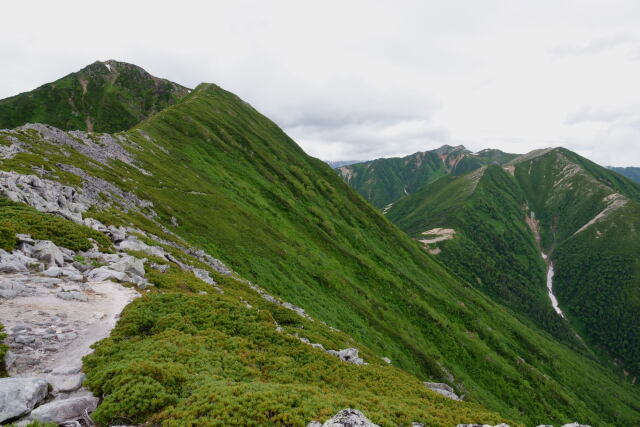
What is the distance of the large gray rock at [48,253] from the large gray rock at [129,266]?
3.77m

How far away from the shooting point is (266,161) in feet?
485

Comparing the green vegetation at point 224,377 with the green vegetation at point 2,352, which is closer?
the green vegetation at point 224,377

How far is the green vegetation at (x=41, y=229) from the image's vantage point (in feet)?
85.1

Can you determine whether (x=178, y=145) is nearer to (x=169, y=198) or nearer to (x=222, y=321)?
(x=169, y=198)

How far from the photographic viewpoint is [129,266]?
1176 inches

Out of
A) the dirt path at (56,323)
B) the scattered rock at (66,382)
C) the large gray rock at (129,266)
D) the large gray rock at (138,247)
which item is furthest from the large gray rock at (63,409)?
the large gray rock at (138,247)

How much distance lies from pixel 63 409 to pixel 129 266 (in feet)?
61.0

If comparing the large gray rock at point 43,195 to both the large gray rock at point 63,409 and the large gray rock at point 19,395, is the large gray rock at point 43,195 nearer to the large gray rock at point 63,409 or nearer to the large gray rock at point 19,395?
the large gray rock at point 19,395

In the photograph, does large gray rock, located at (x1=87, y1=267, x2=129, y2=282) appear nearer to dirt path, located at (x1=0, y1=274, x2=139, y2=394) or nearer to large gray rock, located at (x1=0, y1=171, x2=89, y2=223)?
dirt path, located at (x1=0, y1=274, x2=139, y2=394)

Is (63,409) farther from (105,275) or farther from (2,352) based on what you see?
(105,275)

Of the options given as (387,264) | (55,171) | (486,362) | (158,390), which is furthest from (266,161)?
(158,390)

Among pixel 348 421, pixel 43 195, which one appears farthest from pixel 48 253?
pixel 348 421

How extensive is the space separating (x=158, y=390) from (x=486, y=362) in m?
106

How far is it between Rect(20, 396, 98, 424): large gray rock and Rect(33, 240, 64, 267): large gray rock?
1618 centimetres
